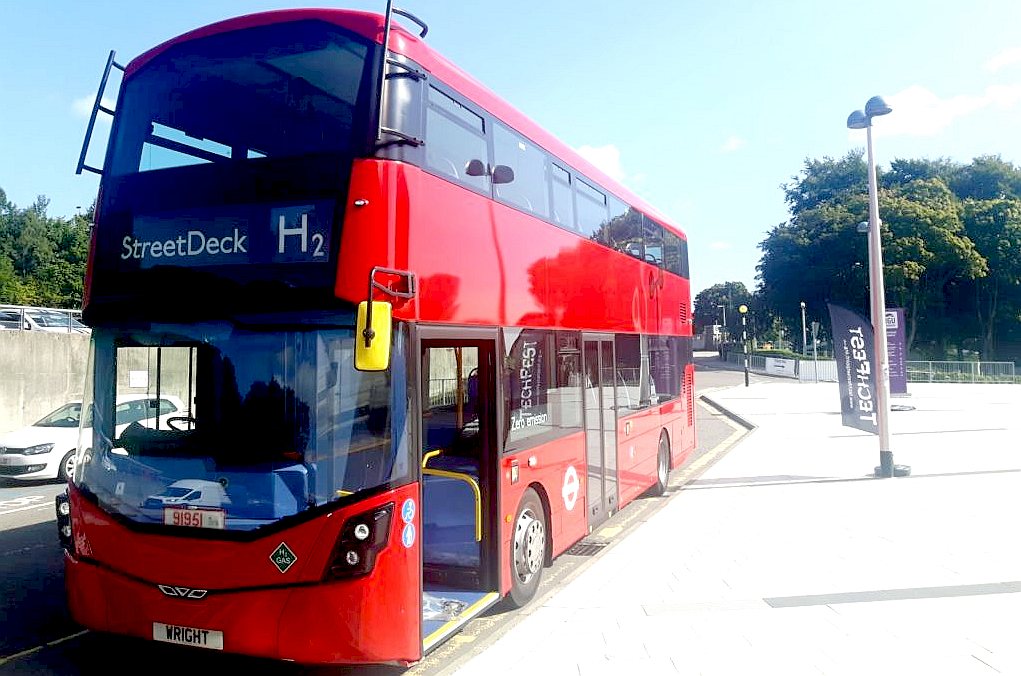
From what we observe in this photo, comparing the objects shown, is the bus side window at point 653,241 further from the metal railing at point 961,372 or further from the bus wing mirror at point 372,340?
the metal railing at point 961,372

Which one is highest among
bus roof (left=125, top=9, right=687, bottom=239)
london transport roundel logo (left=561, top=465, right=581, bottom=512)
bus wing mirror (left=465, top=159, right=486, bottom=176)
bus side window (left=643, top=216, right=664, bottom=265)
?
bus roof (left=125, top=9, right=687, bottom=239)

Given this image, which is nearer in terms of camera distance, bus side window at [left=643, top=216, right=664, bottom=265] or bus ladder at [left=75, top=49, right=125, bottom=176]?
bus ladder at [left=75, top=49, right=125, bottom=176]

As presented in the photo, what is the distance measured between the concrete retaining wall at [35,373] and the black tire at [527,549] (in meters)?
16.5

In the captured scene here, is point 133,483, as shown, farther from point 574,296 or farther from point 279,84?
point 574,296

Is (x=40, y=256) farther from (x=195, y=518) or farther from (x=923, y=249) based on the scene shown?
(x=195, y=518)

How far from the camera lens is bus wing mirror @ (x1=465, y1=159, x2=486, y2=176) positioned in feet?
19.2

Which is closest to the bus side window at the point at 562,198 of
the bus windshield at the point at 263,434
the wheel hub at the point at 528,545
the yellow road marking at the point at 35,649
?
the wheel hub at the point at 528,545

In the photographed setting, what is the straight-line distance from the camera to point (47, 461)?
13211 millimetres

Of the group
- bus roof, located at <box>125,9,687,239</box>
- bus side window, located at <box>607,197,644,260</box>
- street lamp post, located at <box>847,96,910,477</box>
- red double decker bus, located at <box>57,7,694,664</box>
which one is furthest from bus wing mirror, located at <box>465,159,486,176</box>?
street lamp post, located at <box>847,96,910,477</box>

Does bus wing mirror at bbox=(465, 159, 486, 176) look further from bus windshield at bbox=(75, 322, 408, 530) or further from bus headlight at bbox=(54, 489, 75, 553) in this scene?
bus headlight at bbox=(54, 489, 75, 553)

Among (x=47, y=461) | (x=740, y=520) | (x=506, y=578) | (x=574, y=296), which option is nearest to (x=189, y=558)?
(x=506, y=578)

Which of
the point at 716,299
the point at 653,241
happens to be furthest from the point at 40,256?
the point at 716,299

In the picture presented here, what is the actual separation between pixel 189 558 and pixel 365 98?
3.02m

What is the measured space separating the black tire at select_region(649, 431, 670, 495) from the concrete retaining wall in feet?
50.5
